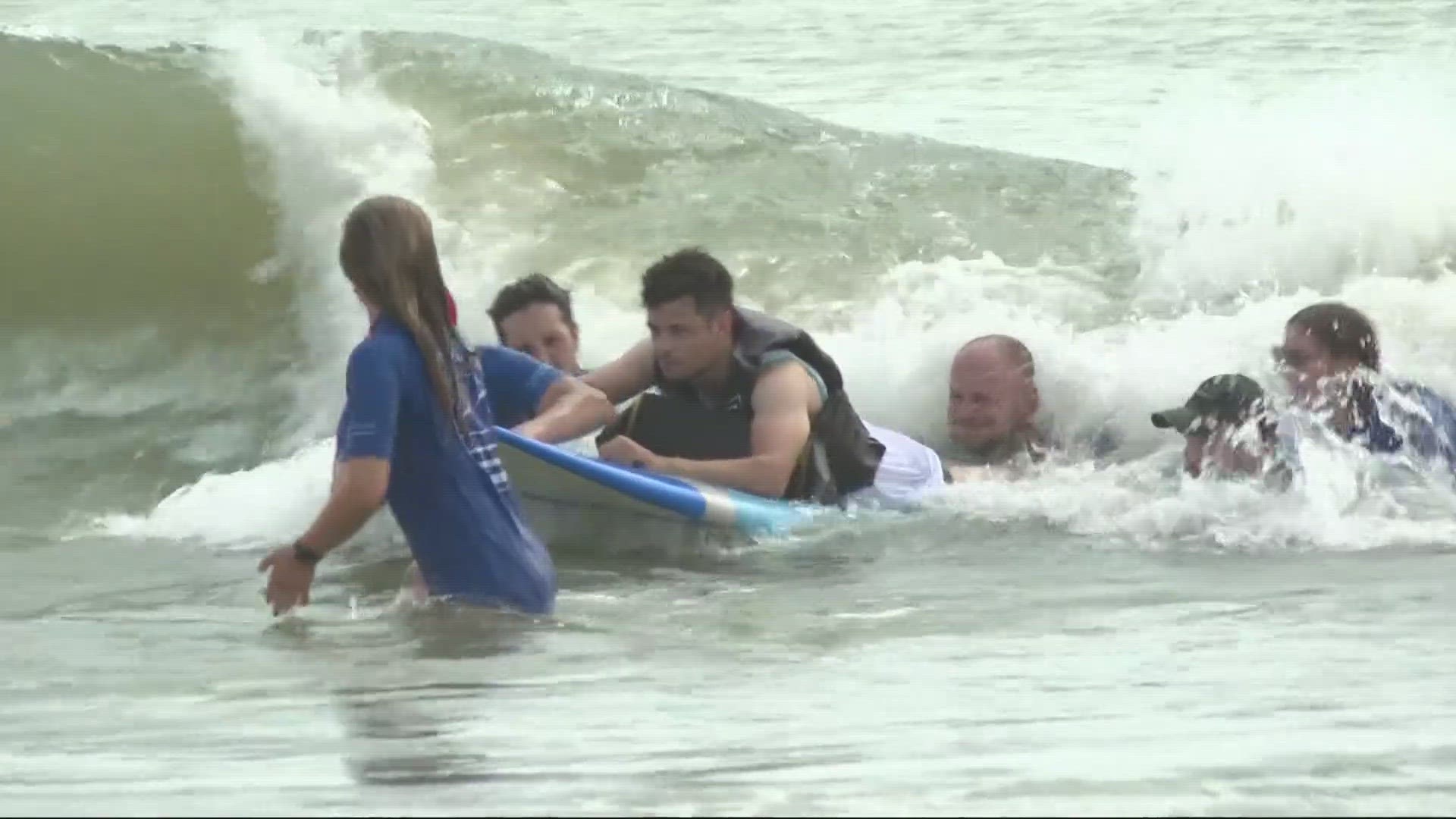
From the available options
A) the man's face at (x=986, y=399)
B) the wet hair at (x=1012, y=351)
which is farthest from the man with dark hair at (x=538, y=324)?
the wet hair at (x=1012, y=351)

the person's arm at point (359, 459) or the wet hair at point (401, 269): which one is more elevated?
the wet hair at point (401, 269)

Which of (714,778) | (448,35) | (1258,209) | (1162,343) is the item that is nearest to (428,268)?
(714,778)

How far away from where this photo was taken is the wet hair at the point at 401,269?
5121 mm

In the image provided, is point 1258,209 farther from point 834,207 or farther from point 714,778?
point 714,778

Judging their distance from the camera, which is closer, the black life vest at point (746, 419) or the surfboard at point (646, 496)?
the surfboard at point (646, 496)

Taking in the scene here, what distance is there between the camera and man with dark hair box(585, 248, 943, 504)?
7125mm

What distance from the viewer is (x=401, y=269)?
513cm

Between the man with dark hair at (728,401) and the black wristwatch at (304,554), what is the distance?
205 cm

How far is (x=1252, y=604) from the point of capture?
5.99 meters

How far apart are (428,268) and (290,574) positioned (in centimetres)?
66

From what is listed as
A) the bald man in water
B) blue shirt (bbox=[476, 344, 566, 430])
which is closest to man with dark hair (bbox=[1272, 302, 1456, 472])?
the bald man in water

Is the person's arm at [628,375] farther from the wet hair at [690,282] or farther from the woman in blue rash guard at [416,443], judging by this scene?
the woman in blue rash guard at [416,443]

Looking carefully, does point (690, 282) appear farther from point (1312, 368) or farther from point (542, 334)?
point (1312, 368)

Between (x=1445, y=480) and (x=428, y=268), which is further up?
(x=428, y=268)
